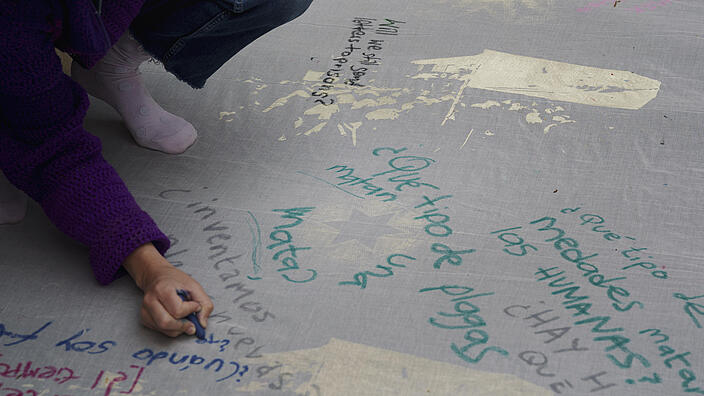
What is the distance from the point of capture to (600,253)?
0.79m

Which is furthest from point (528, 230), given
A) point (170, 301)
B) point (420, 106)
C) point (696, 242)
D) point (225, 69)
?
point (225, 69)

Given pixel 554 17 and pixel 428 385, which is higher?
pixel 554 17

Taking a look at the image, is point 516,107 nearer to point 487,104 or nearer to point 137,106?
point 487,104

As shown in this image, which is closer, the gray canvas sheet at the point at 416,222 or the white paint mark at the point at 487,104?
the gray canvas sheet at the point at 416,222

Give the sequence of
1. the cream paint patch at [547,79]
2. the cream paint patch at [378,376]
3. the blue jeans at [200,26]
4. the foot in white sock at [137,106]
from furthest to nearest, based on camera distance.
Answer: the cream paint patch at [547,79] < the foot in white sock at [137,106] < the blue jeans at [200,26] < the cream paint patch at [378,376]

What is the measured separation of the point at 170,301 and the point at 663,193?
0.60m

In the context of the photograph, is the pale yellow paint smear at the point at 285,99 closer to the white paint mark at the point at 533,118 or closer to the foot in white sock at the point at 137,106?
the foot in white sock at the point at 137,106

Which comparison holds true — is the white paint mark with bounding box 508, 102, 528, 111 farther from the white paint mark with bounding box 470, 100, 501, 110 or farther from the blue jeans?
the blue jeans

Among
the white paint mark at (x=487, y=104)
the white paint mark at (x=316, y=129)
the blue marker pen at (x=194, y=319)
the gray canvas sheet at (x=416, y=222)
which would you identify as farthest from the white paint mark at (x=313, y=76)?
the blue marker pen at (x=194, y=319)

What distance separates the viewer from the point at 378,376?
65 centimetres

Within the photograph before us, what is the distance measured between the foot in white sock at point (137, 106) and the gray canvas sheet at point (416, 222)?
0.07 feet

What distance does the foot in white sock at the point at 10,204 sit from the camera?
2.78ft

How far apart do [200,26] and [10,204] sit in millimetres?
309

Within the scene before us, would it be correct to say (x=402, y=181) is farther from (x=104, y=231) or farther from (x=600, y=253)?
(x=104, y=231)
